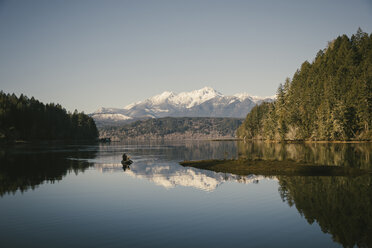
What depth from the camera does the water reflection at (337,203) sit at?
21422 mm

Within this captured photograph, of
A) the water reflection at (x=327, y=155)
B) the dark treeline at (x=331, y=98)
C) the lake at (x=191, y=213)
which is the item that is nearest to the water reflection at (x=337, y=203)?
the lake at (x=191, y=213)

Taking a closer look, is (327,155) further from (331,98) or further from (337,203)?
(331,98)

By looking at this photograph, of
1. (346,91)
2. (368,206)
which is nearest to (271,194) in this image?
(368,206)

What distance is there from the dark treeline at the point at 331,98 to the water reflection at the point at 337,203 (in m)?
96.5

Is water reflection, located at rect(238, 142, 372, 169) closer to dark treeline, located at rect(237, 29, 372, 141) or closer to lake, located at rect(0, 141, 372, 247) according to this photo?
lake, located at rect(0, 141, 372, 247)

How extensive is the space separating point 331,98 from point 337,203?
4840 inches

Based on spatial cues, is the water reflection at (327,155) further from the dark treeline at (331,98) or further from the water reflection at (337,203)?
the dark treeline at (331,98)

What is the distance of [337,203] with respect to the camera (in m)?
28.5

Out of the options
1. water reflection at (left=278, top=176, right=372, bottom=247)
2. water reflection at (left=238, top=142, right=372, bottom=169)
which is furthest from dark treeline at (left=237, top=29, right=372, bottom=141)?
water reflection at (left=278, top=176, right=372, bottom=247)

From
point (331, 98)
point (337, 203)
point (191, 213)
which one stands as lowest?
point (191, 213)

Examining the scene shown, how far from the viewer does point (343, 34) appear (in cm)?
17275

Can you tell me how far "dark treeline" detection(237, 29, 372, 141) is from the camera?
422 ft

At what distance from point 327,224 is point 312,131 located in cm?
13641

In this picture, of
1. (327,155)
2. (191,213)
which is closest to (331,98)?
(327,155)
